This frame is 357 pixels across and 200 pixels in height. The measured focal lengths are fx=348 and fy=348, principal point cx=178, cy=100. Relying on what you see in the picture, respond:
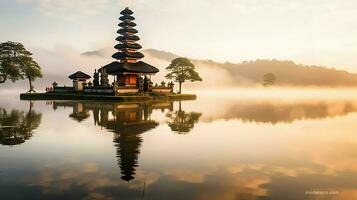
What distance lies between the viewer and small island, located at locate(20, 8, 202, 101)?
59.0 m

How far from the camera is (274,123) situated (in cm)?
2797

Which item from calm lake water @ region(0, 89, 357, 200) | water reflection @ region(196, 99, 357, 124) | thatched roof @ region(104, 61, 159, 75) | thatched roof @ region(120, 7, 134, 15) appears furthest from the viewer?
thatched roof @ region(120, 7, 134, 15)

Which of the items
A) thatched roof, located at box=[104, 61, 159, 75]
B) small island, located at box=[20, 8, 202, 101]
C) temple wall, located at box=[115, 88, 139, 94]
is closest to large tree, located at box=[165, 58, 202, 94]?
small island, located at box=[20, 8, 202, 101]

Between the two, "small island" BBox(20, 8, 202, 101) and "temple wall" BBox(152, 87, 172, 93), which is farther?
"temple wall" BBox(152, 87, 172, 93)

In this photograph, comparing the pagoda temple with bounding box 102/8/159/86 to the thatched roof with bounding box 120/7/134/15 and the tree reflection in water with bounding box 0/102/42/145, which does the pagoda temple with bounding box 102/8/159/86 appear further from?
the tree reflection in water with bounding box 0/102/42/145

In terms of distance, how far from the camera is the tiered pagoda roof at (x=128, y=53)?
6869 centimetres

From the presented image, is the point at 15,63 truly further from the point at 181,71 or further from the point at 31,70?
the point at 181,71

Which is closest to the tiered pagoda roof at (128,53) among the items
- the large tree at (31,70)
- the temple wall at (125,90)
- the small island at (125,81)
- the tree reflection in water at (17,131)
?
the small island at (125,81)

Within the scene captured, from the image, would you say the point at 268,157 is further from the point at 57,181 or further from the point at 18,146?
the point at 18,146

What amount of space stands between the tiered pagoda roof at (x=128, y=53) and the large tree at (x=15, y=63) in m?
14.7

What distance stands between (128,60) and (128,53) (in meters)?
1.45

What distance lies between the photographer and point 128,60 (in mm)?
72375

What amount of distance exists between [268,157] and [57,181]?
8.49 metres

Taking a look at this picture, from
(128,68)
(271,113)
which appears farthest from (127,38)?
(271,113)
